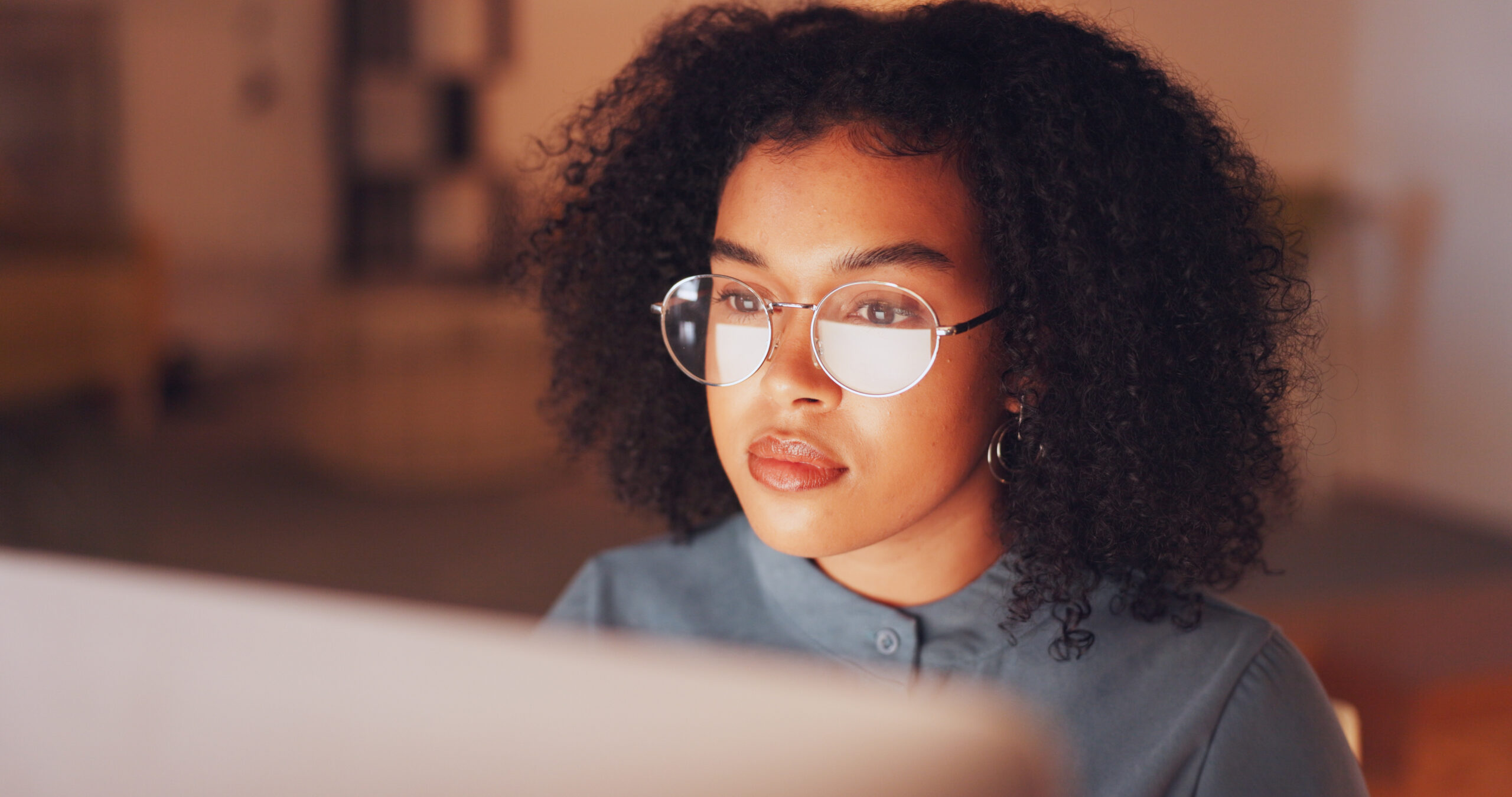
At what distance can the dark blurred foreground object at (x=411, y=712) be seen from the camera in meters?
0.23

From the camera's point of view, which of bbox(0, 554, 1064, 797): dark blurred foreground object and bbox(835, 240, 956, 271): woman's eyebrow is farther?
bbox(835, 240, 956, 271): woman's eyebrow

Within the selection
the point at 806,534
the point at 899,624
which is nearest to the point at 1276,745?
the point at 899,624

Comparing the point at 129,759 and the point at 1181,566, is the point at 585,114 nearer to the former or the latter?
the point at 1181,566

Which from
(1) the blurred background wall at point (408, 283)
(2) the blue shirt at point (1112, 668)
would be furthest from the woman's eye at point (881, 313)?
(1) the blurred background wall at point (408, 283)

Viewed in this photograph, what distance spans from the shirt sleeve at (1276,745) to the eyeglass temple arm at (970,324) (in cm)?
39

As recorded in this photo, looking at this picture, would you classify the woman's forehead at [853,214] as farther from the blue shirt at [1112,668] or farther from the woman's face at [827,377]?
the blue shirt at [1112,668]

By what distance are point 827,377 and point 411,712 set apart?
71cm

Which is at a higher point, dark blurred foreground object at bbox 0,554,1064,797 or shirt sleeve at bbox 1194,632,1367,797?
dark blurred foreground object at bbox 0,554,1064,797

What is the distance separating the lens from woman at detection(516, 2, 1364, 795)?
37.5 inches

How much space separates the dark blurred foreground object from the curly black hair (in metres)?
0.75

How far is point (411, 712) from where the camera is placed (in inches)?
10.4

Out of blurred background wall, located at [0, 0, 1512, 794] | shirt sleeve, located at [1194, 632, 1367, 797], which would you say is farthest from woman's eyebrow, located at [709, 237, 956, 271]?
blurred background wall, located at [0, 0, 1512, 794]

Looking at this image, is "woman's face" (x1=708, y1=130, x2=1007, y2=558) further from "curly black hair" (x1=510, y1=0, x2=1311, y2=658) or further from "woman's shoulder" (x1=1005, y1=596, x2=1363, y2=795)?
"woman's shoulder" (x1=1005, y1=596, x2=1363, y2=795)

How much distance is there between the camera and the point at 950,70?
99cm
